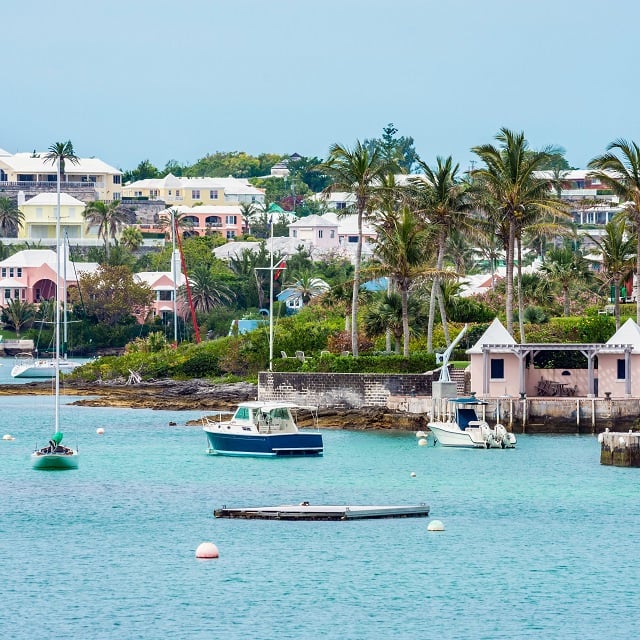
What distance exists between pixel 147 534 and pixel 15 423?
36440 mm

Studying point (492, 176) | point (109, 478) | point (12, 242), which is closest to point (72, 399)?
point (492, 176)

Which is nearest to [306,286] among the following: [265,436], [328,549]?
[265,436]

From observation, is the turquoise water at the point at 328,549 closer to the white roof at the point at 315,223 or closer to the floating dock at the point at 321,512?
the floating dock at the point at 321,512

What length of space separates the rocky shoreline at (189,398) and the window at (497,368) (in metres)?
4.00

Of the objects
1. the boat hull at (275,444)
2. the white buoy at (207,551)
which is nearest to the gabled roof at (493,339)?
the boat hull at (275,444)

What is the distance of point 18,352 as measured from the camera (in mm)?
152750

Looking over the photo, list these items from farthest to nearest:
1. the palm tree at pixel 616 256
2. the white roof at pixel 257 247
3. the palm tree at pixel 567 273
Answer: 1. the white roof at pixel 257 247
2. the palm tree at pixel 567 273
3. the palm tree at pixel 616 256

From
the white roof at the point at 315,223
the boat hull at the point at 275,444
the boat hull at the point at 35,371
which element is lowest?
the boat hull at the point at 275,444

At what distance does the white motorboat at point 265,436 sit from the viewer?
66.9m

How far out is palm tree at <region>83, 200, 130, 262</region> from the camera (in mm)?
173000

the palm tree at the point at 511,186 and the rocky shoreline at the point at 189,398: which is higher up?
the palm tree at the point at 511,186

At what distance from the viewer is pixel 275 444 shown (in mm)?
66812

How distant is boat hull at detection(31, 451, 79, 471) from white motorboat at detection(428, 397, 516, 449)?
15449 millimetres

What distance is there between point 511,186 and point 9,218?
11809 cm
